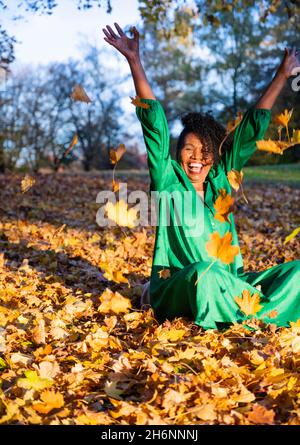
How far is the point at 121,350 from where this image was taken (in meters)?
2.43

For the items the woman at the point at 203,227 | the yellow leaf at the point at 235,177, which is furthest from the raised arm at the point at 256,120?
the yellow leaf at the point at 235,177

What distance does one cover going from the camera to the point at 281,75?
277 centimetres

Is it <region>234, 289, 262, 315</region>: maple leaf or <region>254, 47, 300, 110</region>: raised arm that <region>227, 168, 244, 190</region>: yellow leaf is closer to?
<region>254, 47, 300, 110</region>: raised arm

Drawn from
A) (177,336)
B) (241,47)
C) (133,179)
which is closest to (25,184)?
(177,336)

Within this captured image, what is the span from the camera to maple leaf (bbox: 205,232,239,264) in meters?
2.07

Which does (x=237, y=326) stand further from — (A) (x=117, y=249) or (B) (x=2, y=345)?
(A) (x=117, y=249)

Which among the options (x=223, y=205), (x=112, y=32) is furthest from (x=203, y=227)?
(x=112, y=32)

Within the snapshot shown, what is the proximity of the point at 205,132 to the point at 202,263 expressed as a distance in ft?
2.86

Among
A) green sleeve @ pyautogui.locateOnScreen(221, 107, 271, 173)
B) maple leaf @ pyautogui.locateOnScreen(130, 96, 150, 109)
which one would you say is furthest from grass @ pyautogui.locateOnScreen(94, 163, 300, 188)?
maple leaf @ pyautogui.locateOnScreen(130, 96, 150, 109)

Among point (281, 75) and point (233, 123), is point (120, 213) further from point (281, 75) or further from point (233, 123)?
point (281, 75)

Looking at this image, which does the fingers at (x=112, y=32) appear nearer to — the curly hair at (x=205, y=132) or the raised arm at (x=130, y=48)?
the raised arm at (x=130, y=48)

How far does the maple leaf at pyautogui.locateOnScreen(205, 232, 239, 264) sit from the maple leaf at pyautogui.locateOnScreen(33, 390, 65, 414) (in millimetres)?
850

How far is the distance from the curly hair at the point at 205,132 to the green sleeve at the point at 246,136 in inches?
3.3

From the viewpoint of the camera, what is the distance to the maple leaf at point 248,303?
2.60m
